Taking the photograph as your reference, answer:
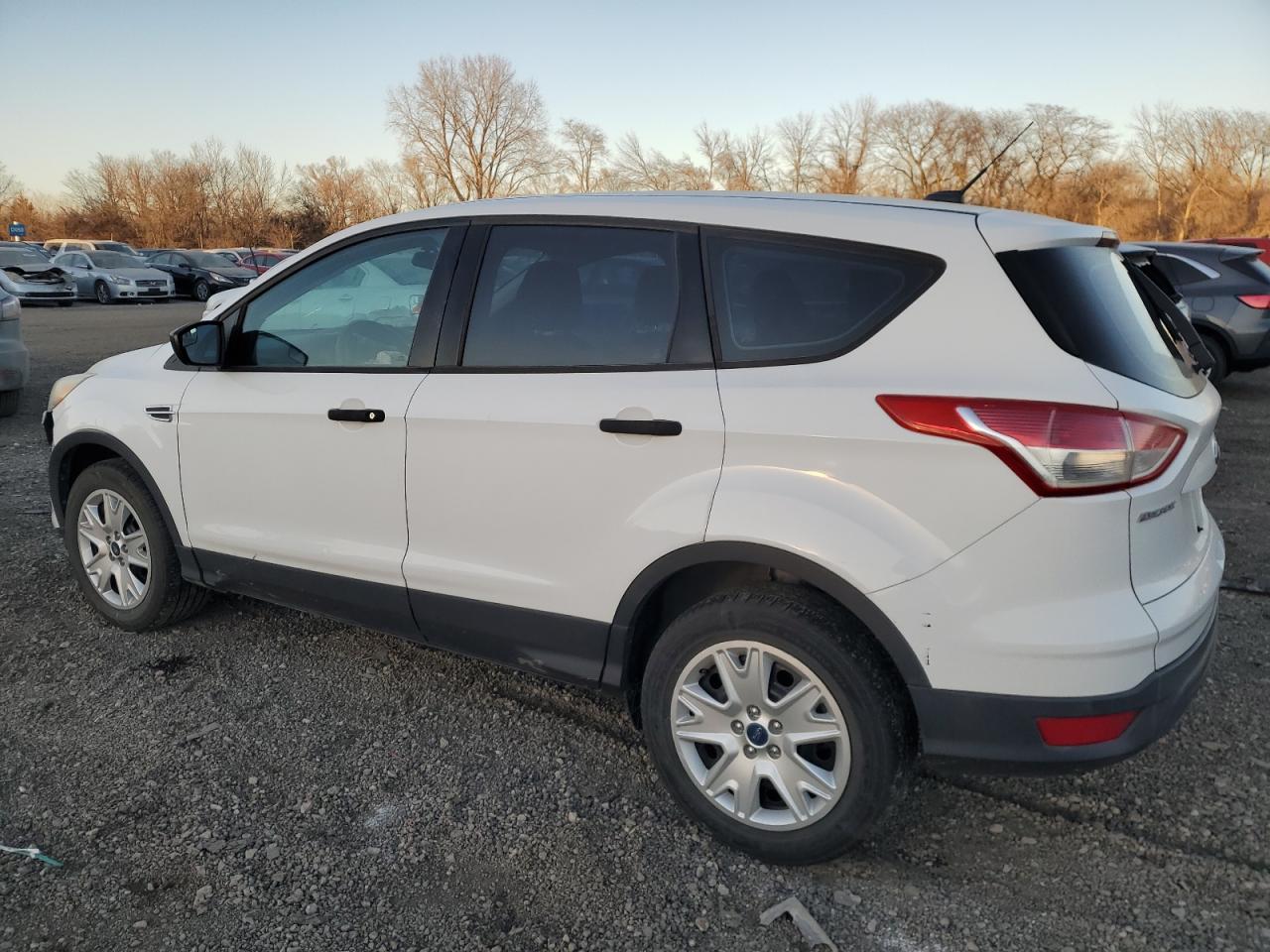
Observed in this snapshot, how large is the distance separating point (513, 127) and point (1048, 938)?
60.2m

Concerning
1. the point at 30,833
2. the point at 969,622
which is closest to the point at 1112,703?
the point at 969,622

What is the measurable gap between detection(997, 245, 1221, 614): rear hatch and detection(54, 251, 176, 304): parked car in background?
3018cm

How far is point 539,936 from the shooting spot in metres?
2.33

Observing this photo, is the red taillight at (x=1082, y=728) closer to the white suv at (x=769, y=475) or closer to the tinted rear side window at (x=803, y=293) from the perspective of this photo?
the white suv at (x=769, y=475)

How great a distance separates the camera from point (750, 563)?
8.23ft

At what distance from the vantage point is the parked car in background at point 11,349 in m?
8.26

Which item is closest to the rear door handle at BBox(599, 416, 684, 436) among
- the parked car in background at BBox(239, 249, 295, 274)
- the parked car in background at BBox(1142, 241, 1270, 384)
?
the parked car in background at BBox(1142, 241, 1270, 384)

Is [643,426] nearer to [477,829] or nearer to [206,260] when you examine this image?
[477,829]

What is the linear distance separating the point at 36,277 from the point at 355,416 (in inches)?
1086

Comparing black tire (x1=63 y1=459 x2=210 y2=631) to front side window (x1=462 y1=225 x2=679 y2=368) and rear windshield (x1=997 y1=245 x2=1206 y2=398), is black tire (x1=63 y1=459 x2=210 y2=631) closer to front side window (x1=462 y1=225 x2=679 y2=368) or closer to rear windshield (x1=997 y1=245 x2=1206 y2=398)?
front side window (x1=462 y1=225 x2=679 y2=368)

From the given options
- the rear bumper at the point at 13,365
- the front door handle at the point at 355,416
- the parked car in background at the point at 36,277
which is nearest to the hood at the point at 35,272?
the parked car in background at the point at 36,277

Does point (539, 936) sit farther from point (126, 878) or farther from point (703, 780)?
point (126, 878)

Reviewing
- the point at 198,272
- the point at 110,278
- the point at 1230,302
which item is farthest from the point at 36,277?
the point at 1230,302

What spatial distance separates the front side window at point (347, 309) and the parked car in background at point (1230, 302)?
29.1 ft
